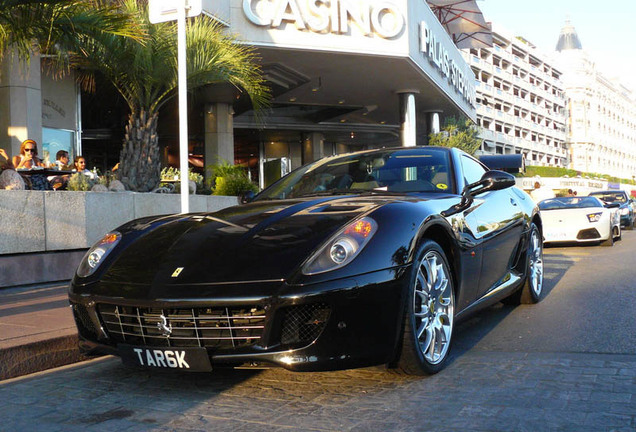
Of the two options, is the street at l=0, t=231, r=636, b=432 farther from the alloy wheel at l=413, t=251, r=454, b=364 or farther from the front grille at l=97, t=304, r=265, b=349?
the front grille at l=97, t=304, r=265, b=349

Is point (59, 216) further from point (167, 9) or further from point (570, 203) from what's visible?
point (570, 203)

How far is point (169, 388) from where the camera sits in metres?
3.44

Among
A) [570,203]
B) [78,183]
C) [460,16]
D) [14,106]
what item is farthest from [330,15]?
[460,16]

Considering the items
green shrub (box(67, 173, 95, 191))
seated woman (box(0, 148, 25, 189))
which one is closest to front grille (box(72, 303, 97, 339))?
seated woman (box(0, 148, 25, 189))

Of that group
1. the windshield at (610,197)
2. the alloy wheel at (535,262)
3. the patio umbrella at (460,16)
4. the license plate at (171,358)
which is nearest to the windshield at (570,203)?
the alloy wheel at (535,262)

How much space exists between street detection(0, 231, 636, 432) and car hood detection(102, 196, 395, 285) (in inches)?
23.9

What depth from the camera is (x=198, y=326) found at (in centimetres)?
302

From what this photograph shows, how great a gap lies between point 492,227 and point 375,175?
910 millimetres

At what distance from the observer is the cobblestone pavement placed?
280cm

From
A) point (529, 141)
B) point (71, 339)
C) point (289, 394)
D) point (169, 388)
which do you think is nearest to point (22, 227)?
point (71, 339)

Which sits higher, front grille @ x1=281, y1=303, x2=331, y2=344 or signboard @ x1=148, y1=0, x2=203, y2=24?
signboard @ x1=148, y1=0, x2=203, y2=24

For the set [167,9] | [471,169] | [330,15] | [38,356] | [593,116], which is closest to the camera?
[38,356]

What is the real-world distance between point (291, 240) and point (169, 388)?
1.02m

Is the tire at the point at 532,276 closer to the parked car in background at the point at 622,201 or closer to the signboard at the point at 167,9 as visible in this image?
the signboard at the point at 167,9
